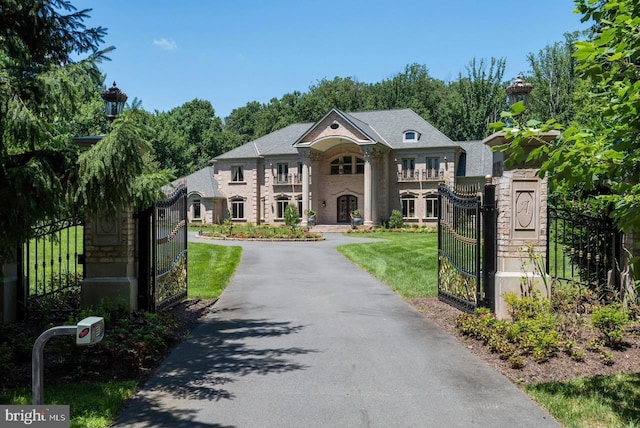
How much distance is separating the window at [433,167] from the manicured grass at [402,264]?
16.1 meters

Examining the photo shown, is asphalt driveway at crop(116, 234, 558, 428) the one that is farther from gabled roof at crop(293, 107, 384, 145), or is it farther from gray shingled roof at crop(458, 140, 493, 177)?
gray shingled roof at crop(458, 140, 493, 177)

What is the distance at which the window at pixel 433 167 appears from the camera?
40.2m

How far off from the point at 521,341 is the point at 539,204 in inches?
100

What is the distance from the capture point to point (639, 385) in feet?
18.8

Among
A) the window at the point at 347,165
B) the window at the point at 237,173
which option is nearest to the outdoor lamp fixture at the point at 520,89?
the window at the point at 347,165

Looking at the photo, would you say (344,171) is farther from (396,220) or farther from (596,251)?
(596,251)

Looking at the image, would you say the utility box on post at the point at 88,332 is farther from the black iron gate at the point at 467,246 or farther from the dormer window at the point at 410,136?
the dormer window at the point at 410,136

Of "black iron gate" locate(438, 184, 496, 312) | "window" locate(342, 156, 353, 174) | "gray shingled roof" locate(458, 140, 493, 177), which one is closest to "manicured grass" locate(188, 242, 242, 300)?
"black iron gate" locate(438, 184, 496, 312)

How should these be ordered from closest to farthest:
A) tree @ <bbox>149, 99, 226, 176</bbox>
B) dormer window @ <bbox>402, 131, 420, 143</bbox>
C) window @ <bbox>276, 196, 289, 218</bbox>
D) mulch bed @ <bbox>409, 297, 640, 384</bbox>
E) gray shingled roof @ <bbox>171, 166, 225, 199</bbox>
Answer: mulch bed @ <bbox>409, 297, 640, 384</bbox>
dormer window @ <bbox>402, 131, 420, 143</bbox>
window @ <bbox>276, 196, 289, 218</bbox>
gray shingled roof @ <bbox>171, 166, 225, 199</bbox>
tree @ <bbox>149, 99, 226, 176</bbox>

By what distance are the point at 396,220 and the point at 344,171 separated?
24.3 feet

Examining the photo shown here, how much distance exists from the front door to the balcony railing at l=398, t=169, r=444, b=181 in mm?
4612

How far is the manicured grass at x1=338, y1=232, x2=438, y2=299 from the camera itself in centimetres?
1274

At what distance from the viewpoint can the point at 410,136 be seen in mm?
41562

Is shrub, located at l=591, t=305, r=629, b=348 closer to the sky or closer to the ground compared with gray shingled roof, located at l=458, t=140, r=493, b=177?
closer to the ground
